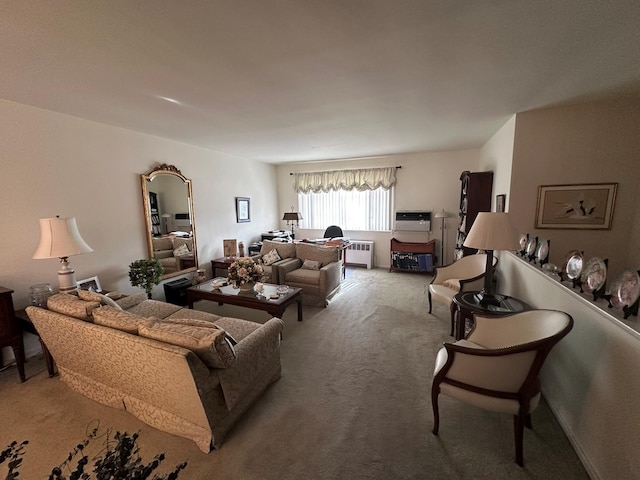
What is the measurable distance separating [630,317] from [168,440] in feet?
9.24

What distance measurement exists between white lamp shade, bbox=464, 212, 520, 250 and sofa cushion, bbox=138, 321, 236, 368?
2.00 m

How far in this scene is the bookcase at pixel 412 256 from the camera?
17.9 feet

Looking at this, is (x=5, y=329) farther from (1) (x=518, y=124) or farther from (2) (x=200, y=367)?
(1) (x=518, y=124)

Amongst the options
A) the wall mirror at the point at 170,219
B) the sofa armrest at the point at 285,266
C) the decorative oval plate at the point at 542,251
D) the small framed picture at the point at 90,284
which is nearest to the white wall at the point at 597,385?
the decorative oval plate at the point at 542,251

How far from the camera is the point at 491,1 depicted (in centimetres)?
138

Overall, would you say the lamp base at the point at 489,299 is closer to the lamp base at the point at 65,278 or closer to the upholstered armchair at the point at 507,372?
the upholstered armchair at the point at 507,372

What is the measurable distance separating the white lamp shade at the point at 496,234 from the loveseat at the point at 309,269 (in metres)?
2.18

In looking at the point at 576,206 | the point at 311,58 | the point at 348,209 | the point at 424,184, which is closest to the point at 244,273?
the point at 311,58

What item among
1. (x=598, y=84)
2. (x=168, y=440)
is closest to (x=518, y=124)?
(x=598, y=84)

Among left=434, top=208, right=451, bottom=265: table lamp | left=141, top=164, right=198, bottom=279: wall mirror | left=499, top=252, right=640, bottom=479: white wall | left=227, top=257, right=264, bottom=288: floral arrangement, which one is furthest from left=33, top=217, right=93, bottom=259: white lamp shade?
left=434, top=208, right=451, bottom=265: table lamp

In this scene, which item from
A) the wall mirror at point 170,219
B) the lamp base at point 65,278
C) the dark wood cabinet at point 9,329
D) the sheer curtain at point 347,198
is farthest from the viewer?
the sheer curtain at point 347,198

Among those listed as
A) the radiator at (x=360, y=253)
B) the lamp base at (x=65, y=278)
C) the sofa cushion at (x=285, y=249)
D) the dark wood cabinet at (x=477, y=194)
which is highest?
the dark wood cabinet at (x=477, y=194)

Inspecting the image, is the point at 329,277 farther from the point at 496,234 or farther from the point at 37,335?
the point at 37,335

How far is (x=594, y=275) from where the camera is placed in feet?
5.51
